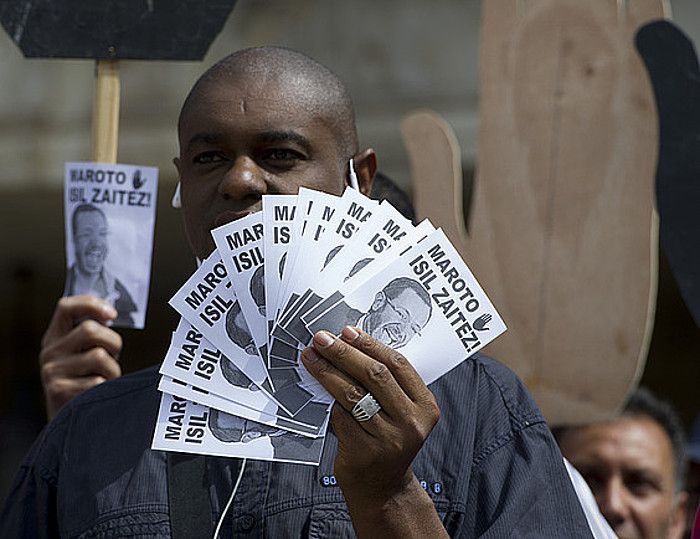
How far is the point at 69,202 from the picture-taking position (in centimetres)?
329

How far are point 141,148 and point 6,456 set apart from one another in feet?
5.15

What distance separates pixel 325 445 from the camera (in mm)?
2293

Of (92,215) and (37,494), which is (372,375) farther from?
(92,215)

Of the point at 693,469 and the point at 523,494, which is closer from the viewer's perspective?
the point at 523,494

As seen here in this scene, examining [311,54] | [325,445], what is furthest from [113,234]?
[311,54]

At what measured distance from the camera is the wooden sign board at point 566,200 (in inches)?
144

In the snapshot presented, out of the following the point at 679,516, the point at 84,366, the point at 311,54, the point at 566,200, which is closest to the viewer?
the point at 84,366

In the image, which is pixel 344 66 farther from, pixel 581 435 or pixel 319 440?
pixel 319 440

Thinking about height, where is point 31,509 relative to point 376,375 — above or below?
below

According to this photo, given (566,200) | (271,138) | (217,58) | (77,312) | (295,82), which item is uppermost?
(217,58)

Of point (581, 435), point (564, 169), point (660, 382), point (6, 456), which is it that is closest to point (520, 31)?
point (564, 169)

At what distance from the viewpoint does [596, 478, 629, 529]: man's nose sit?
379 cm

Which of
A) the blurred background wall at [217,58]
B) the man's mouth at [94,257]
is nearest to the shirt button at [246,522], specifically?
the man's mouth at [94,257]

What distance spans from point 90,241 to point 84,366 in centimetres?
31
